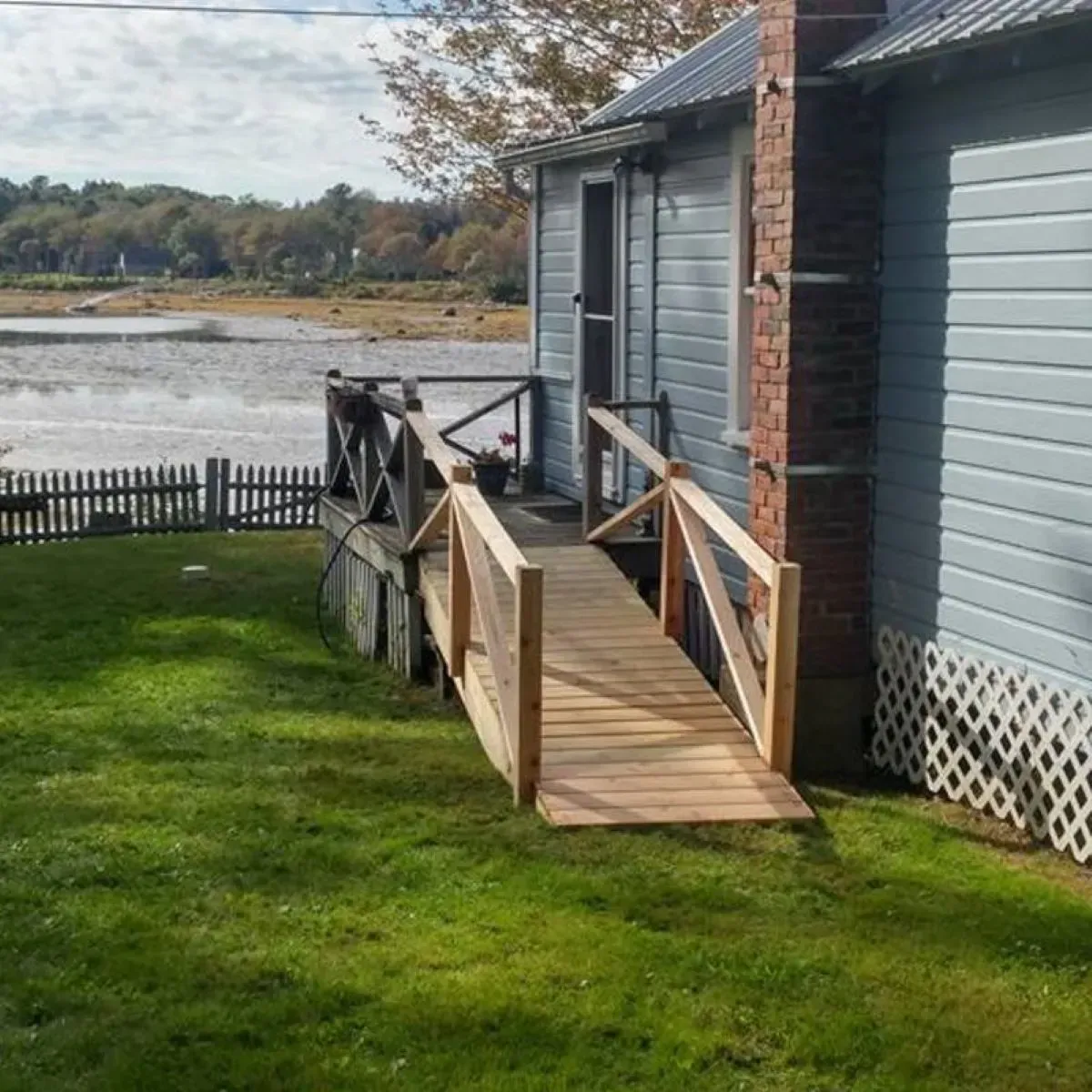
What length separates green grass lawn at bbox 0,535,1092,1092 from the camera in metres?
5.00

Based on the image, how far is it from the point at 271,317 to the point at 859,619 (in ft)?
251

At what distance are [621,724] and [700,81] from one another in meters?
4.50

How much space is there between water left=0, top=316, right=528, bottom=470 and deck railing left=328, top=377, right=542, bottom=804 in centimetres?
1024

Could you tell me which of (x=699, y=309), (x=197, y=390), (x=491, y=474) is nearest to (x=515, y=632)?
(x=699, y=309)

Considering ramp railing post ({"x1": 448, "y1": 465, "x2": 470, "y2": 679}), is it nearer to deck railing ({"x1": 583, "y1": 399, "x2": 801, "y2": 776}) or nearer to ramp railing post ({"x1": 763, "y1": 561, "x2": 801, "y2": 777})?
deck railing ({"x1": 583, "y1": 399, "x2": 801, "y2": 776})

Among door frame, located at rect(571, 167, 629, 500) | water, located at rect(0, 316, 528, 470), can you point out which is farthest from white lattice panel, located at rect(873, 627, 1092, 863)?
water, located at rect(0, 316, 528, 470)

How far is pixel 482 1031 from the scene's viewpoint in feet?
17.0

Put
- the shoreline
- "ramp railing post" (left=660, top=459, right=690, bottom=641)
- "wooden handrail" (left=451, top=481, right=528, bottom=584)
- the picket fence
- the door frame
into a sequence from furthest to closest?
the shoreline
the picket fence
the door frame
"ramp railing post" (left=660, top=459, right=690, bottom=641)
"wooden handrail" (left=451, top=481, right=528, bottom=584)

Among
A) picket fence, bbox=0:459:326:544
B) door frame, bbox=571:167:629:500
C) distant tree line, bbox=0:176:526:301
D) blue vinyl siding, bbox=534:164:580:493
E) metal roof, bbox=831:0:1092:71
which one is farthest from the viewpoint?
distant tree line, bbox=0:176:526:301

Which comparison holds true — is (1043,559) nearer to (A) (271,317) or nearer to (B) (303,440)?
(B) (303,440)

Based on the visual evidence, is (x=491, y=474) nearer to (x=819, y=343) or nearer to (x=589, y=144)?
(x=589, y=144)

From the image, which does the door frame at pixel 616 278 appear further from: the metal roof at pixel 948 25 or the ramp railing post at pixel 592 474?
the metal roof at pixel 948 25

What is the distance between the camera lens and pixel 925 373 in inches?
312

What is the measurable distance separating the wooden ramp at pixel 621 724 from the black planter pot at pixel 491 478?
11.0 ft
